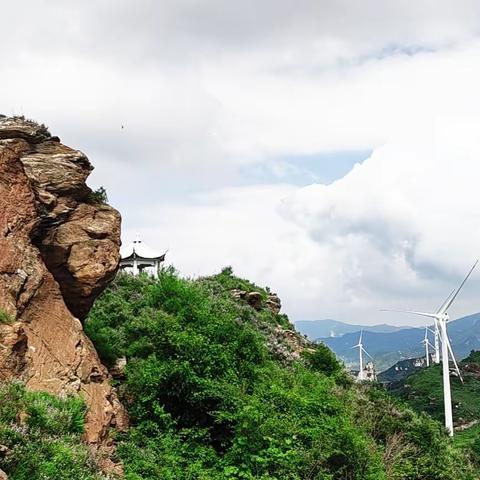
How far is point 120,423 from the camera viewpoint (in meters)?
17.9

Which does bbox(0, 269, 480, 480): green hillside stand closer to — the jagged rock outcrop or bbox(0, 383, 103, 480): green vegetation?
bbox(0, 383, 103, 480): green vegetation

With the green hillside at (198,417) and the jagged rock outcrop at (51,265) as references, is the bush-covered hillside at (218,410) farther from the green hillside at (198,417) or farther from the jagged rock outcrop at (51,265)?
the jagged rock outcrop at (51,265)

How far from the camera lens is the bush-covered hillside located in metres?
18.1

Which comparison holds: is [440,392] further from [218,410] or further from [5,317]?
→ [5,317]

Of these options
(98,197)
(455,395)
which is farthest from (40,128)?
(455,395)

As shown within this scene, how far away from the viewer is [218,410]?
19453mm

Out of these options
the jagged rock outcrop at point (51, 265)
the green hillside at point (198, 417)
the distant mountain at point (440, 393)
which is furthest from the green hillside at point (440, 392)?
the jagged rock outcrop at point (51, 265)

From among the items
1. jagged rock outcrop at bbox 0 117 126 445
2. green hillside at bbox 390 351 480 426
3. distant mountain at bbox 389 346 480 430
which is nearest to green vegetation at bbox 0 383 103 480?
jagged rock outcrop at bbox 0 117 126 445

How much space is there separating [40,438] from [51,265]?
6504mm

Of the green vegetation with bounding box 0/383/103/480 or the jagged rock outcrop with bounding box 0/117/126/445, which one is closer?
the green vegetation with bounding box 0/383/103/480

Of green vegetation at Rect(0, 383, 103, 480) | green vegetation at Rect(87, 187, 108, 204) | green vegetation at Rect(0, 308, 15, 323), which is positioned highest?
green vegetation at Rect(87, 187, 108, 204)

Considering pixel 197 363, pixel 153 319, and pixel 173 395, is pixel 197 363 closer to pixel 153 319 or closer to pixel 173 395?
pixel 173 395

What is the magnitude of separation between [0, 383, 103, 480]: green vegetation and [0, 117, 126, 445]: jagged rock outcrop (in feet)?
3.28

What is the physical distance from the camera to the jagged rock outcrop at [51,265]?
15.5 meters
